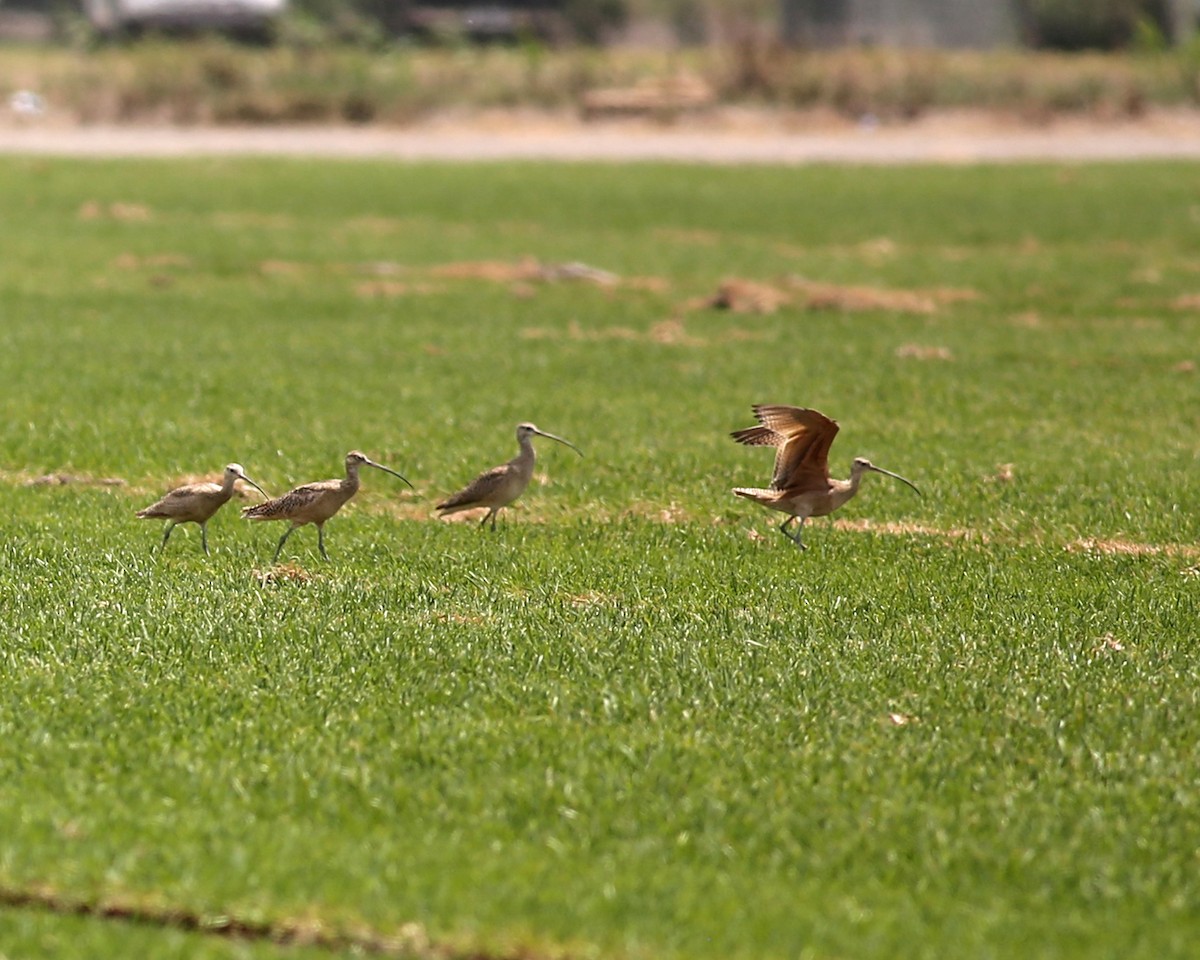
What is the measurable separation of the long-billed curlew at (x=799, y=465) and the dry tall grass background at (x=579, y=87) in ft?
155

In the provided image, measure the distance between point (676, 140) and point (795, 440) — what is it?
148ft

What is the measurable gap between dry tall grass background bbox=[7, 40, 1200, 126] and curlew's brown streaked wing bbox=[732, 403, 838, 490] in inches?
→ 1867

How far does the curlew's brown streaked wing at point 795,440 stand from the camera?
12.3 metres

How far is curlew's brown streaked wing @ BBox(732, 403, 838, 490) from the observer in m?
12.3

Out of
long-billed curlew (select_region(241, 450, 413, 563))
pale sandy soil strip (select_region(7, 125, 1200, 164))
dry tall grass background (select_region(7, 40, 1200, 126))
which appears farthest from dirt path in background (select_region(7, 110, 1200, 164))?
long-billed curlew (select_region(241, 450, 413, 563))

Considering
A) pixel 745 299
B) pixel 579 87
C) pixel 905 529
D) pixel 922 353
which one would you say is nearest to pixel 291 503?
pixel 905 529

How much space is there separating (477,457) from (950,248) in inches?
857

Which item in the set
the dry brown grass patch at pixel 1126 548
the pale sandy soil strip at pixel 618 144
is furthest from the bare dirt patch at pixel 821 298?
the pale sandy soil strip at pixel 618 144

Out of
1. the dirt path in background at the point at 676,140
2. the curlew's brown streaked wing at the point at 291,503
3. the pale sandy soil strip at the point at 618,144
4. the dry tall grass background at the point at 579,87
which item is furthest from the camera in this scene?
the dry tall grass background at the point at 579,87

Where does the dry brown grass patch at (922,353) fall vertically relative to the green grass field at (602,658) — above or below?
below

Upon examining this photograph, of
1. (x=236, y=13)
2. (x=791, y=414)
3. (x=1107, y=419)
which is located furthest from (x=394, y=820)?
(x=236, y=13)

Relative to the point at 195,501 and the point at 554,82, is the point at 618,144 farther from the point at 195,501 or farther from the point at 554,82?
the point at 195,501

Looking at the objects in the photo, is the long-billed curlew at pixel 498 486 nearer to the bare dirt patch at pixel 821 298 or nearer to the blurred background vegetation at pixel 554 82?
the bare dirt patch at pixel 821 298

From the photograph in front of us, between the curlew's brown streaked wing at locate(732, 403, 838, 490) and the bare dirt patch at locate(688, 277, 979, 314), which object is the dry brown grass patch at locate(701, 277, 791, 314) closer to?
the bare dirt patch at locate(688, 277, 979, 314)
